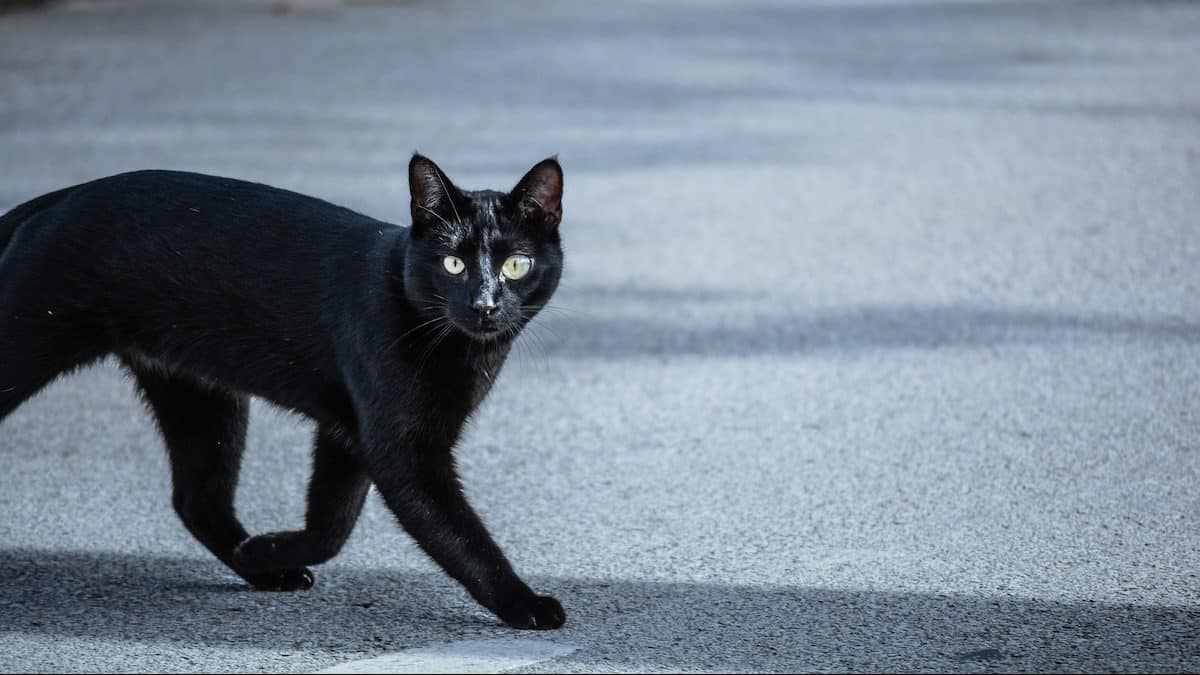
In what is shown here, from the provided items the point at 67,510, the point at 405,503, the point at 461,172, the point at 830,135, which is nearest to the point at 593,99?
the point at 830,135

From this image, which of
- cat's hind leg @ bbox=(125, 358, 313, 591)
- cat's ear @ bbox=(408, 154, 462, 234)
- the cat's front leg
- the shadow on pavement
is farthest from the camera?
the shadow on pavement

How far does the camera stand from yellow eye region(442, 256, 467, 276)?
11.2ft

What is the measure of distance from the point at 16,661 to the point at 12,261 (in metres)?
0.89

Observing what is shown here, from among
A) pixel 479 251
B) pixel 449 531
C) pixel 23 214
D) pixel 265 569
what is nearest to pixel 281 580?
pixel 265 569

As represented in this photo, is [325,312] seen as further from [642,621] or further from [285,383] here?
[642,621]

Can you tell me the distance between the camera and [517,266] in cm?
348

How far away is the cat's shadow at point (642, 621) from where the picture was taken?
319 cm

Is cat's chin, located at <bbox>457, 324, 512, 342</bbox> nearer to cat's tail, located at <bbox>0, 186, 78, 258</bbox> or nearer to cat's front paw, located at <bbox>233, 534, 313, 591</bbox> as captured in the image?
cat's front paw, located at <bbox>233, 534, 313, 591</bbox>

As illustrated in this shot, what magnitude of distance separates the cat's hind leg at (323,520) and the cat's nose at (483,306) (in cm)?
46

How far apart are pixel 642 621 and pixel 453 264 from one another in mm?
857

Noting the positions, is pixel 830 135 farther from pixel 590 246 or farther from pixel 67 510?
pixel 67 510

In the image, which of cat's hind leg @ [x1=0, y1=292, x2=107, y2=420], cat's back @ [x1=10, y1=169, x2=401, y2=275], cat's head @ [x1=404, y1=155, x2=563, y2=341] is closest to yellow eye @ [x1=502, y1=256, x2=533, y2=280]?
cat's head @ [x1=404, y1=155, x2=563, y2=341]

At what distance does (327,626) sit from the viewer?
337 centimetres

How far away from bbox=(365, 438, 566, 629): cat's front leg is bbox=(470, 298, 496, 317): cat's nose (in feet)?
0.96
